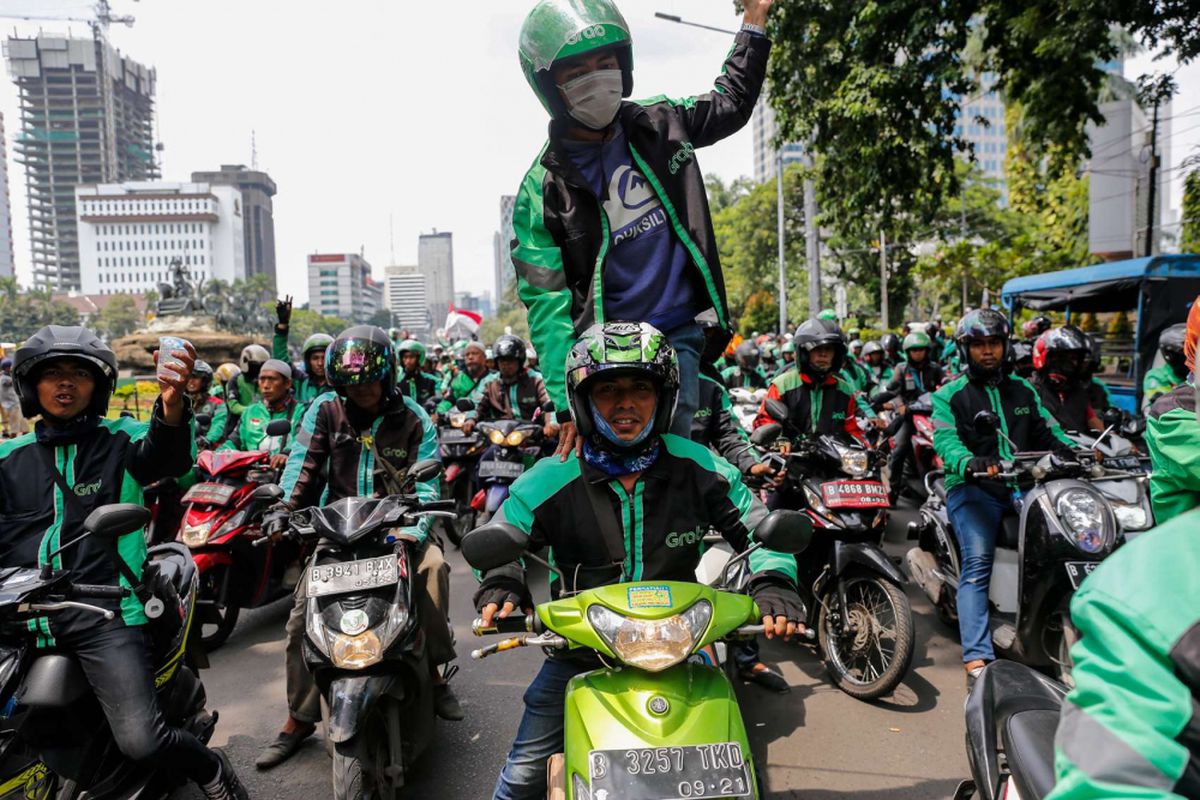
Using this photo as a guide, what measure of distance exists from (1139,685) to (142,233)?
157 meters

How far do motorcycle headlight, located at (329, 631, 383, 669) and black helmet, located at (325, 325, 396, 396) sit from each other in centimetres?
148

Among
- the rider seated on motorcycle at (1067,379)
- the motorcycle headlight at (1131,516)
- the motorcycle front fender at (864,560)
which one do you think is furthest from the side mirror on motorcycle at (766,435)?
the rider seated on motorcycle at (1067,379)

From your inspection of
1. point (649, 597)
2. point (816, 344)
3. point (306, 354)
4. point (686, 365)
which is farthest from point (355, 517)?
point (306, 354)

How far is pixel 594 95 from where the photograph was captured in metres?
2.98

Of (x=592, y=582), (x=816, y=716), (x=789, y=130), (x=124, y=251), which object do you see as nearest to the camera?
(x=592, y=582)

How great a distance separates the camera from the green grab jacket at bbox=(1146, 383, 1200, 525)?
2.08m

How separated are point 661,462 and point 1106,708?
1638mm

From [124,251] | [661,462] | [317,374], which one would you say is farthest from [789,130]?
[124,251]

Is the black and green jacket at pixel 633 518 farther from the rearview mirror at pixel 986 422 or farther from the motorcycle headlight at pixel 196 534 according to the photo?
the motorcycle headlight at pixel 196 534

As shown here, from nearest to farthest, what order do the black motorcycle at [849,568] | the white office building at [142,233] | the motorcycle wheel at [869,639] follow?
the motorcycle wheel at [869,639]
the black motorcycle at [849,568]
the white office building at [142,233]

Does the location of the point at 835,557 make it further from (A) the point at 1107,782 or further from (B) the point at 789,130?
(B) the point at 789,130

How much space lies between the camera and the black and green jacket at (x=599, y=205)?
3.05 metres

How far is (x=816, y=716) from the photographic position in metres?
4.09

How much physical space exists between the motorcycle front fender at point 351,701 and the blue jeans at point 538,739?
27.2 inches
